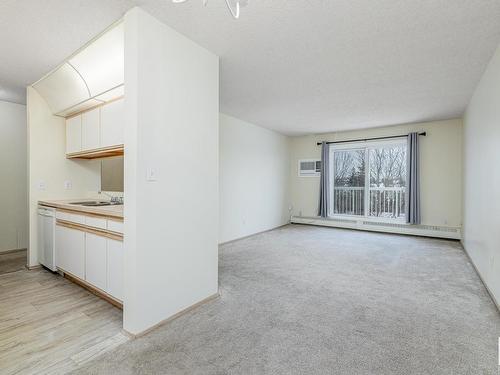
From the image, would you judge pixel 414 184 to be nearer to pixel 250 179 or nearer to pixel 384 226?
pixel 384 226

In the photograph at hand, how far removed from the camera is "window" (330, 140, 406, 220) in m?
5.63

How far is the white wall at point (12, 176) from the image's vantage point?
154 inches

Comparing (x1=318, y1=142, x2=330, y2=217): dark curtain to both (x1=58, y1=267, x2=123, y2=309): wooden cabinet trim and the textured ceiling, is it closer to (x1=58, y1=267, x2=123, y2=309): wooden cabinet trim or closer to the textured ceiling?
the textured ceiling

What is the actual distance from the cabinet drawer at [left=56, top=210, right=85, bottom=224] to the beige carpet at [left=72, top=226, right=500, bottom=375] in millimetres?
1370

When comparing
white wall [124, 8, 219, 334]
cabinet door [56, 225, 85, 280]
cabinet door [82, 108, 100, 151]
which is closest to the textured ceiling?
white wall [124, 8, 219, 334]

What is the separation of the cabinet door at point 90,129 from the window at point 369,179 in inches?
201

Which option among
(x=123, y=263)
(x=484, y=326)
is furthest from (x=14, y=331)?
(x=484, y=326)

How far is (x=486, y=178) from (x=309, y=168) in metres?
4.04

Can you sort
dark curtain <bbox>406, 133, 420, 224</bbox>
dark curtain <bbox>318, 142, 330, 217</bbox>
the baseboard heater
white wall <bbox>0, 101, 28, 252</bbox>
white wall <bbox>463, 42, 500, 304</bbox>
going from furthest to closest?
dark curtain <bbox>318, 142, 330, 217</bbox> < dark curtain <bbox>406, 133, 420, 224</bbox> < the baseboard heater < white wall <bbox>0, 101, 28, 252</bbox> < white wall <bbox>463, 42, 500, 304</bbox>

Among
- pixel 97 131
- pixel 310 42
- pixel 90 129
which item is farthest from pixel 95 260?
pixel 310 42

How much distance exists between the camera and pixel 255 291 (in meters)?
2.68

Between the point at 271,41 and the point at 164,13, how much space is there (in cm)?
91

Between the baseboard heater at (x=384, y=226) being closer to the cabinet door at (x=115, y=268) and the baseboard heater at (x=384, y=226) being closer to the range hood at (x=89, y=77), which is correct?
the cabinet door at (x=115, y=268)

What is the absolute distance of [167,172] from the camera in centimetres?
207
